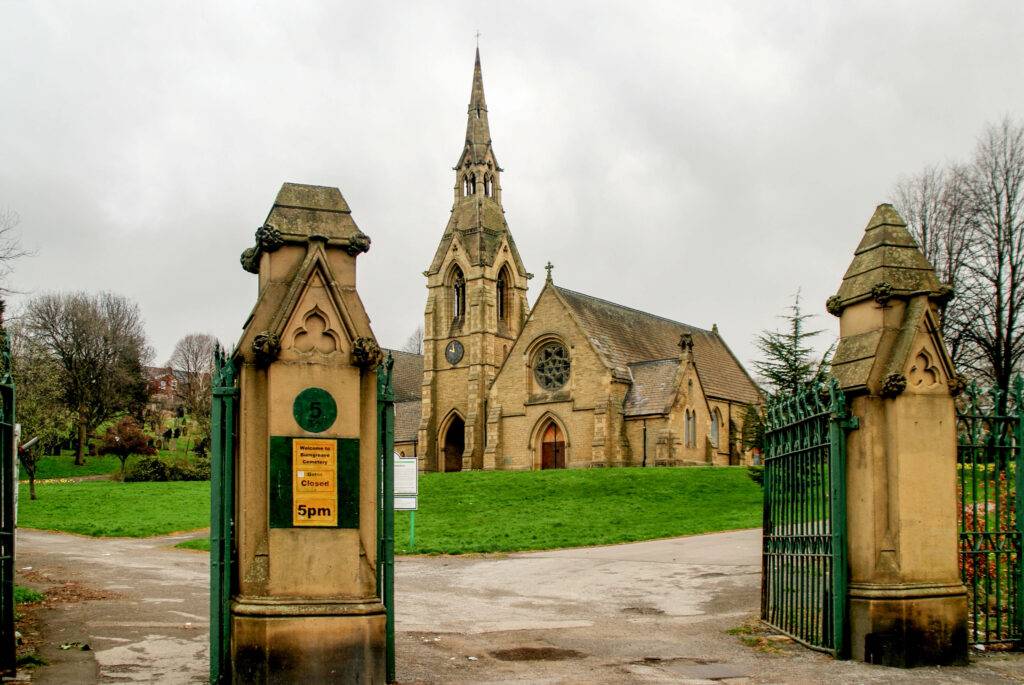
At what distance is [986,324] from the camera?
3684cm

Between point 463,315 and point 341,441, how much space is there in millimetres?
56370

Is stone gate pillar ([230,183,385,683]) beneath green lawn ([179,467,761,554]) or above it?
above

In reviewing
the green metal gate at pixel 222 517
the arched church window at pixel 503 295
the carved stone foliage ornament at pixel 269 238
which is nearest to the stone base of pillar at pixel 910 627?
the green metal gate at pixel 222 517

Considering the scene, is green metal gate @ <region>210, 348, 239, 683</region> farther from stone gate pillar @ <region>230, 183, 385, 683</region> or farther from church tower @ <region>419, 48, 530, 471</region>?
church tower @ <region>419, 48, 530, 471</region>

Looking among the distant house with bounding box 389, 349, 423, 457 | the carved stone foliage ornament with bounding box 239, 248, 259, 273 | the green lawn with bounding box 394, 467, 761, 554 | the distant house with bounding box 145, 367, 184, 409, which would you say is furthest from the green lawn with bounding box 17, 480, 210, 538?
the distant house with bounding box 145, 367, 184, 409

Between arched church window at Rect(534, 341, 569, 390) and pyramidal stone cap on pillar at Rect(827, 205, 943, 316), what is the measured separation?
43812 mm

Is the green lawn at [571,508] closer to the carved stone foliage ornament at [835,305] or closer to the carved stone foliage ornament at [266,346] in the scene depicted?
the carved stone foliage ornament at [835,305]

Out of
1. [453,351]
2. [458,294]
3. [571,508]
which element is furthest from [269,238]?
[458,294]

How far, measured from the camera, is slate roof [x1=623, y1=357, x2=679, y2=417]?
50.9 m

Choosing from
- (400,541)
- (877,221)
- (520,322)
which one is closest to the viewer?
(877,221)

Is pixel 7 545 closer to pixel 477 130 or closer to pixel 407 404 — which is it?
pixel 477 130

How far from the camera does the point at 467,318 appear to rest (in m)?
63.1

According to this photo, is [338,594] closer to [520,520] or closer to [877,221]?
[877,221]

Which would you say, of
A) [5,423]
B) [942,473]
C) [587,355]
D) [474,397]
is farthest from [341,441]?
[474,397]
